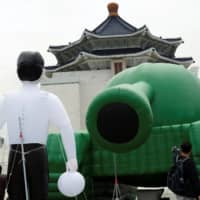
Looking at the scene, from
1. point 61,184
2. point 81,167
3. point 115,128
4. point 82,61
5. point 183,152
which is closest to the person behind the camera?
point 61,184

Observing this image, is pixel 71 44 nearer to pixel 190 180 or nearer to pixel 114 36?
pixel 114 36

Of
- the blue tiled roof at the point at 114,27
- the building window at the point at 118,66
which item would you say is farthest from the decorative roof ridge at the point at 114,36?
the building window at the point at 118,66

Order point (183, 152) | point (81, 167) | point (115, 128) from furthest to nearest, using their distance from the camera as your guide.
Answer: point (81, 167), point (115, 128), point (183, 152)

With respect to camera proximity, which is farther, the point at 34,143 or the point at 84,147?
the point at 84,147

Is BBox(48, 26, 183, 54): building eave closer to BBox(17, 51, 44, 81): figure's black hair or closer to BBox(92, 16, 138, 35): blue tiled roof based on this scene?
BBox(92, 16, 138, 35): blue tiled roof

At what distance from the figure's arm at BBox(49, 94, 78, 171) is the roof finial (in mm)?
17957

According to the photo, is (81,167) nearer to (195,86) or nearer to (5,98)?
(195,86)

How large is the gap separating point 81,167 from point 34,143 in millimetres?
3789

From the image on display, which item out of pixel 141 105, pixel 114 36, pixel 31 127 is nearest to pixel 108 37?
pixel 114 36

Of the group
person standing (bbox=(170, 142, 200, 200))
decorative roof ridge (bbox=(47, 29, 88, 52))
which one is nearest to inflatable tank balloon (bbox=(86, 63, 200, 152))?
person standing (bbox=(170, 142, 200, 200))

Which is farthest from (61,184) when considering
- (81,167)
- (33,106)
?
(81,167)

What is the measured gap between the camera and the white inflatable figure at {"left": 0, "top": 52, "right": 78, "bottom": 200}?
134 inches

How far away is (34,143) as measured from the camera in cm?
347

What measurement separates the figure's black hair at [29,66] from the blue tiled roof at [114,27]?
662 inches
